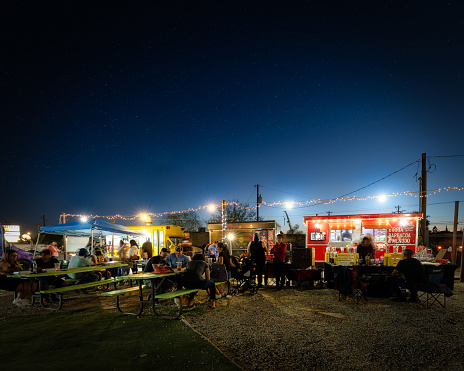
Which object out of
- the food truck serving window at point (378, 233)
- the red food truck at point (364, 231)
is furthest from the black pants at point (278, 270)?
the food truck serving window at point (378, 233)

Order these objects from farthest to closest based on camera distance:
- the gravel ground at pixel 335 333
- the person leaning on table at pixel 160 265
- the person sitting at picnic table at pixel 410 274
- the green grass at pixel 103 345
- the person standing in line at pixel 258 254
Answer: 1. the person standing in line at pixel 258 254
2. the person leaning on table at pixel 160 265
3. the person sitting at picnic table at pixel 410 274
4. the gravel ground at pixel 335 333
5. the green grass at pixel 103 345

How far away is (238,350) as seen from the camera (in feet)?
12.9

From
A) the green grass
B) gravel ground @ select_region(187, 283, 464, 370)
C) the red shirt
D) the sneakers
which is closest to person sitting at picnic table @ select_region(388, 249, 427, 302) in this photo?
gravel ground @ select_region(187, 283, 464, 370)

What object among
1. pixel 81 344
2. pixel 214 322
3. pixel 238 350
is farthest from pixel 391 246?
pixel 81 344

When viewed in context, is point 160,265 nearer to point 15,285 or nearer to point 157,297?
point 157,297

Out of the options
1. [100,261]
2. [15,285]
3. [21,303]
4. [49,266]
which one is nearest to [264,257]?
[100,261]

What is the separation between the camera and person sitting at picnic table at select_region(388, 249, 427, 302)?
6.45m

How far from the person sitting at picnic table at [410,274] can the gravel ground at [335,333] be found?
0.39 m

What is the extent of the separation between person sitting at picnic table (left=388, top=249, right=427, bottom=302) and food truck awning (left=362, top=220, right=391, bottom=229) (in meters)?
6.82

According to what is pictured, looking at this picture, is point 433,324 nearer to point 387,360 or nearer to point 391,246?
point 387,360

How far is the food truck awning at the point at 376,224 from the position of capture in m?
13.2

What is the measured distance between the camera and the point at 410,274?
651 centimetres

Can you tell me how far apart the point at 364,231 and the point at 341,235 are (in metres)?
0.99

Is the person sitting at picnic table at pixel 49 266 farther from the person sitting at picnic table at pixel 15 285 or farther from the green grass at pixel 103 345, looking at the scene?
the green grass at pixel 103 345
